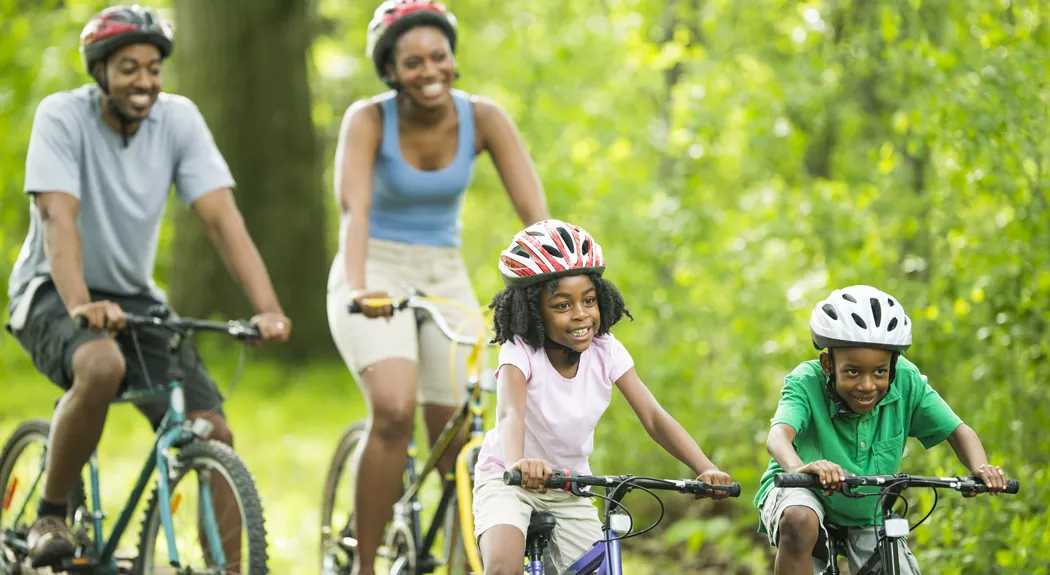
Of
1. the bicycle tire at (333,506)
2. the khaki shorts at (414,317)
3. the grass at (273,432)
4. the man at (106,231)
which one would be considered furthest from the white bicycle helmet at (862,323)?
the grass at (273,432)

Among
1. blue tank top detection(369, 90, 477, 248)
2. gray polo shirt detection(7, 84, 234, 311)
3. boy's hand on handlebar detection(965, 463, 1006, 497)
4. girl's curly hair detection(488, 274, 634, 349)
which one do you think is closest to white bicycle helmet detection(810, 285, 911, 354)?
boy's hand on handlebar detection(965, 463, 1006, 497)

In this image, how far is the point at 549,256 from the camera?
13.1 ft

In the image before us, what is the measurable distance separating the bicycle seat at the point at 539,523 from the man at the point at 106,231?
1.44 meters

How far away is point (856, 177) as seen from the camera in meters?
7.57

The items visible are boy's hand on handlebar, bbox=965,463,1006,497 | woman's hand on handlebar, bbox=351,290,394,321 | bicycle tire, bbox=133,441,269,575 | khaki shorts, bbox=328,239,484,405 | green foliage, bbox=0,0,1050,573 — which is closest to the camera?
boy's hand on handlebar, bbox=965,463,1006,497

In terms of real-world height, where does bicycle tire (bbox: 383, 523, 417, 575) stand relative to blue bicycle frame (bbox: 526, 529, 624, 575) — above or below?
above

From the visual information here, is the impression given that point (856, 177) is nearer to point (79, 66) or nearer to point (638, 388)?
point (638, 388)

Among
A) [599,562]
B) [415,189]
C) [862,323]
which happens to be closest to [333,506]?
[415,189]

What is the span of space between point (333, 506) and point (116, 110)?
6.68 ft

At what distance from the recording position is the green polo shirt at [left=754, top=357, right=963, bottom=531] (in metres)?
4.07

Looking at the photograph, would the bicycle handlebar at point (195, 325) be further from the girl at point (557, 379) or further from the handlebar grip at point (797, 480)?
the handlebar grip at point (797, 480)

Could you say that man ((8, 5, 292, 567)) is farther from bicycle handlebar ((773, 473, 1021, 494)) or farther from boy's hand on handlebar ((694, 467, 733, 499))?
bicycle handlebar ((773, 473, 1021, 494))

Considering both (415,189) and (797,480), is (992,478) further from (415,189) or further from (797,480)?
(415,189)

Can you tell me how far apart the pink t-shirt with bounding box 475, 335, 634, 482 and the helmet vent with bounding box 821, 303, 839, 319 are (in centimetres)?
60
